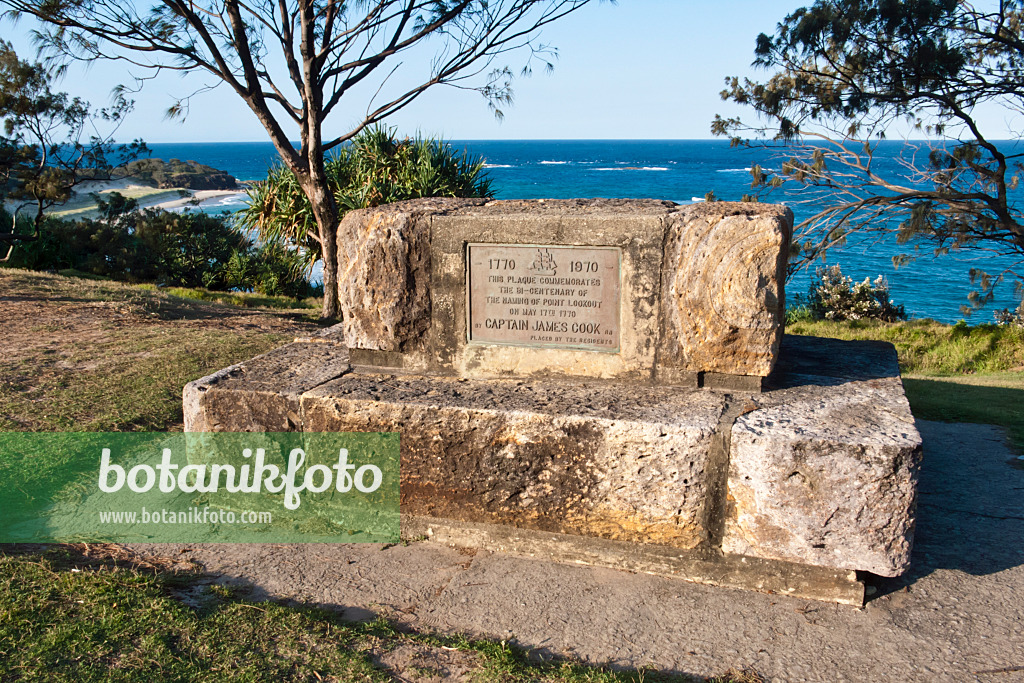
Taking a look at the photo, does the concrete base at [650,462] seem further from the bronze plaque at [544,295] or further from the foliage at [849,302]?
the foliage at [849,302]

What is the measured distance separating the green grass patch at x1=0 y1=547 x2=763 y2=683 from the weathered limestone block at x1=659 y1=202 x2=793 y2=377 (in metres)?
1.39

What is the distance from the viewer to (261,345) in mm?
6711

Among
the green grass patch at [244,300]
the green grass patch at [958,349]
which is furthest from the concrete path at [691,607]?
the green grass patch at [244,300]

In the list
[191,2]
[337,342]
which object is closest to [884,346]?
[337,342]

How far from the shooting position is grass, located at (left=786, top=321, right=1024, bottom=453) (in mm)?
5543

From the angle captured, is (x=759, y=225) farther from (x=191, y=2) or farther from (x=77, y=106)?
(x=77, y=106)

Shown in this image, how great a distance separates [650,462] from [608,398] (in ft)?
1.30

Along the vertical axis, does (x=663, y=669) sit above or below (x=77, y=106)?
below

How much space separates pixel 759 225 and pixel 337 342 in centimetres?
256

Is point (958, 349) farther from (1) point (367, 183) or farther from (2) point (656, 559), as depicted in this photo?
(1) point (367, 183)

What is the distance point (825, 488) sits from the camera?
9.52 feet

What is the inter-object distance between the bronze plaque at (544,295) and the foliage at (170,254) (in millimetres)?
8456

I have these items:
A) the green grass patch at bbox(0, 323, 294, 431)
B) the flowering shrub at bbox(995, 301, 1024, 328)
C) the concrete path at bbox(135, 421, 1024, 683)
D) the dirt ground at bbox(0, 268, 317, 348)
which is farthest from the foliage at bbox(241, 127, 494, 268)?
the concrete path at bbox(135, 421, 1024, 683)

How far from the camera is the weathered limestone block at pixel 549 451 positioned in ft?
10.3
